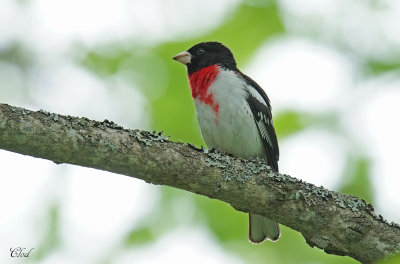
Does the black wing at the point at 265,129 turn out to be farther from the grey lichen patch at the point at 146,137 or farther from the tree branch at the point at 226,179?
the grey lichen patch at the point at 146,137

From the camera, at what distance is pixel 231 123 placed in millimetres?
6082

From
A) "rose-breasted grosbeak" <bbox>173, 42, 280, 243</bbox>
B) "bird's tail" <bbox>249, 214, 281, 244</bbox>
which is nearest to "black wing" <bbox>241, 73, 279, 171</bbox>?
"rose-breasted grosbeak" <bbox>173, 42, 280, 243</bbox>

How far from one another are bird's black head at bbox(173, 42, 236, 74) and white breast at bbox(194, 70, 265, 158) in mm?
678

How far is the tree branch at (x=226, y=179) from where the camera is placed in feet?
13.1

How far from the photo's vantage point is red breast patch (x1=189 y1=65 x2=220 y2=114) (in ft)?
20.3

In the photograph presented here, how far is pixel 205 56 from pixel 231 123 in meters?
1.28

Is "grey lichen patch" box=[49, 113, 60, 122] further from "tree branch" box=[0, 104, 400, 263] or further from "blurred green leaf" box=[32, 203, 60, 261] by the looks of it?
"blurred green leaf" box=[32, 203, 60, 261]

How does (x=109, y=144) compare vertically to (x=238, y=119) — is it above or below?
below

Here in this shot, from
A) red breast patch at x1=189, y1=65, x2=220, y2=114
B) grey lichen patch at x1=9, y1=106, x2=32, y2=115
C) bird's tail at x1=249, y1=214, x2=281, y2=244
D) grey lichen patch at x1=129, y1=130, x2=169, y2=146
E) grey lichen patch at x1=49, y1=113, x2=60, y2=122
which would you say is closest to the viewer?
grey lichen patch at x1=9, y1=106, x2=32, y2=115

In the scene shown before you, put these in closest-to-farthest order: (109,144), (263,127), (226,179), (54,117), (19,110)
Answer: (19,110)
(54,117)
(109,144)
(226,179)
(263,127)

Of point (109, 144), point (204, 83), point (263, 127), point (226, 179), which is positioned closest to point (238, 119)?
point (263, 127)

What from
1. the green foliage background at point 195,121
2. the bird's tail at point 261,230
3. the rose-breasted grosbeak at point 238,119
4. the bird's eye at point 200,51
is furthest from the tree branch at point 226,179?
the bird's eye at point 200,51

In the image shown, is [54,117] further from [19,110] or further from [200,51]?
[200,51]

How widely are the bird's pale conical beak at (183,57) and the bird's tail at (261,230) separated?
6.62 feet
